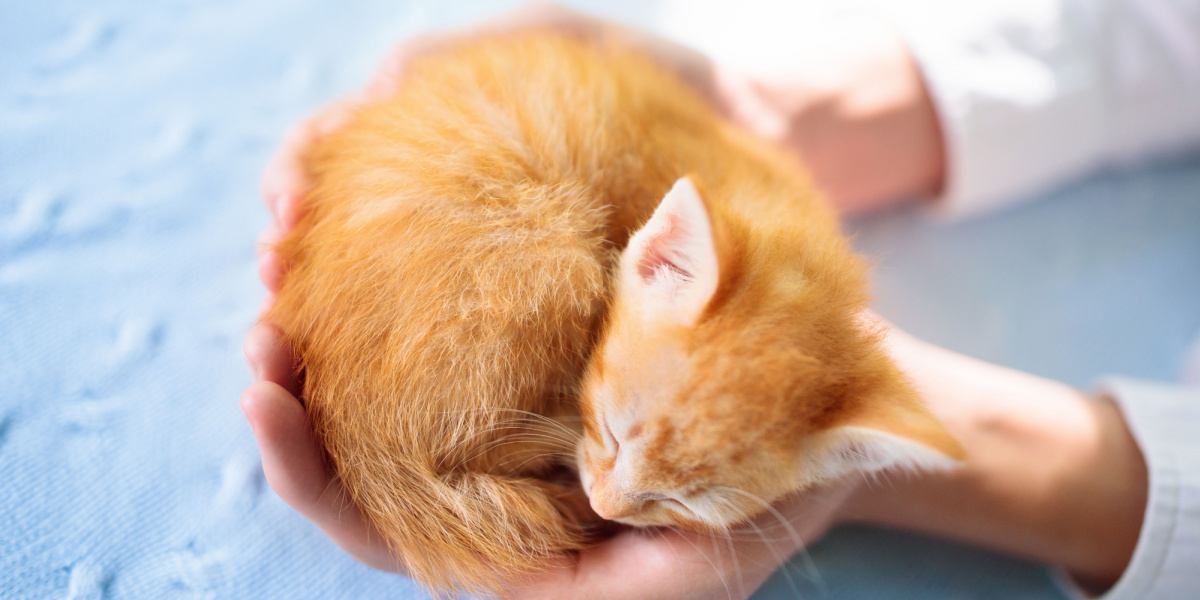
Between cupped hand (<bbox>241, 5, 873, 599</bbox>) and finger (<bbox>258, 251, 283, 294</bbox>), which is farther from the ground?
finger (<bbox>258, 251, 283, 294</bbox>)

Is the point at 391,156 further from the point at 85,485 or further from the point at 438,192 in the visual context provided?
the point at 85,485

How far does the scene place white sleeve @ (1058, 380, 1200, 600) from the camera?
1074 millimetres

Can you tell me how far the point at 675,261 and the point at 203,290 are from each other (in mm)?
866

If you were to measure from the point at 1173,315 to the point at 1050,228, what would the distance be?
0.95ft

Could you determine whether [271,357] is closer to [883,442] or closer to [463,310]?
[463,310]

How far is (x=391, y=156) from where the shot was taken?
3.13 feet

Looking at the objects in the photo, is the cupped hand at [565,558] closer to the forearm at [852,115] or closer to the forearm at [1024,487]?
the forearm at [1024,487]

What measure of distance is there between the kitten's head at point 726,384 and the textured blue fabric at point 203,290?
362 millimetres

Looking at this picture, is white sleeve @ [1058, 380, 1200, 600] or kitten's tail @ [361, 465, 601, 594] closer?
kitten's tail @ [361, 465, 601, 594]

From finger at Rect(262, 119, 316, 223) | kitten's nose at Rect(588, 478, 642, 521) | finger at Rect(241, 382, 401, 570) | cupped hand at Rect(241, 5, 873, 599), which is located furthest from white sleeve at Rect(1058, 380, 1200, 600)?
finger at Rect(262, 119, 316, 223)

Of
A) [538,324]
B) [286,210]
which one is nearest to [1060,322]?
[538,324]

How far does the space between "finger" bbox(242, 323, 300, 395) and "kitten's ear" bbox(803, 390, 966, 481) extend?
0.62m

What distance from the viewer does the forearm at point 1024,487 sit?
1113 millimetres

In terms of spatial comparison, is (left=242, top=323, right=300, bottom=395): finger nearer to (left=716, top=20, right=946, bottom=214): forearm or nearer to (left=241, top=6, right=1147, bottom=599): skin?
(left=241, top=6, right=1147, bottom=599): skin
